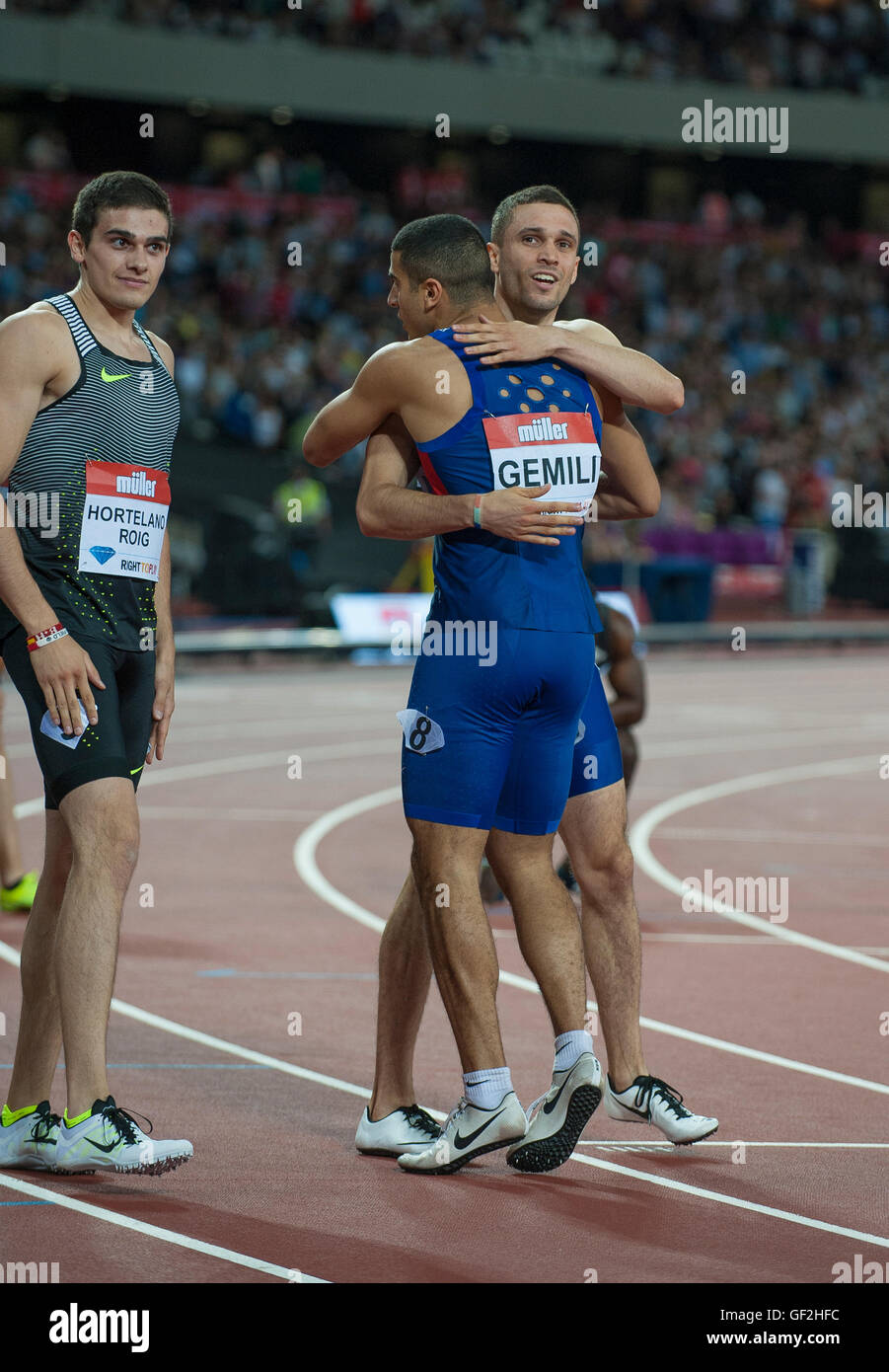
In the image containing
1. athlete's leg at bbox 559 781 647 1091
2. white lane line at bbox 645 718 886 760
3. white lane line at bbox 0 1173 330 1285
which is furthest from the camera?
white lane line at bbox 645 718 886 760

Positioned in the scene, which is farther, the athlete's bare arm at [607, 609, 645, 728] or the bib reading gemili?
the athlete's bare arm at [607, 609, 645, 728]

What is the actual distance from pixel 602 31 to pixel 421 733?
114 ft

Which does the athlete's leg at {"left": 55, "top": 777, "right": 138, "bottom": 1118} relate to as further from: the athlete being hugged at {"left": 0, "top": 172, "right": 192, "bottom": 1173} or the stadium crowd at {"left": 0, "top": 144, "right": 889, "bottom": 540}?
the stadium crowd at {"left": 0, "top": 144, "right": 889, "bottom": 540}

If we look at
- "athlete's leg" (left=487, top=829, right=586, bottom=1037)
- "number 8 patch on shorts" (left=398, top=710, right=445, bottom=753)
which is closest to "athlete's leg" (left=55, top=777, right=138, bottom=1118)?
"number 8 patch on shorts" (left=398, top=710, right=445, bottom=753)

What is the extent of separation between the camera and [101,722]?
482 centimetres

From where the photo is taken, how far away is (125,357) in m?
5.04

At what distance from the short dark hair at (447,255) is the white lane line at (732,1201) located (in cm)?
233

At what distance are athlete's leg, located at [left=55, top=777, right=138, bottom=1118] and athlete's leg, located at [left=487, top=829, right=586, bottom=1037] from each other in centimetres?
102

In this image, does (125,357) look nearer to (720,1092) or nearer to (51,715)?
(51,715)

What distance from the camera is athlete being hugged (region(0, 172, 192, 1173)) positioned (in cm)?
472

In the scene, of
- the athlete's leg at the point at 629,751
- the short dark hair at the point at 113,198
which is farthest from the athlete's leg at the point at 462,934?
the athlete's leg at the point at 629,751

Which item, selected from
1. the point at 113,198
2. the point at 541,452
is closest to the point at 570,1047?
the point at 541,452
